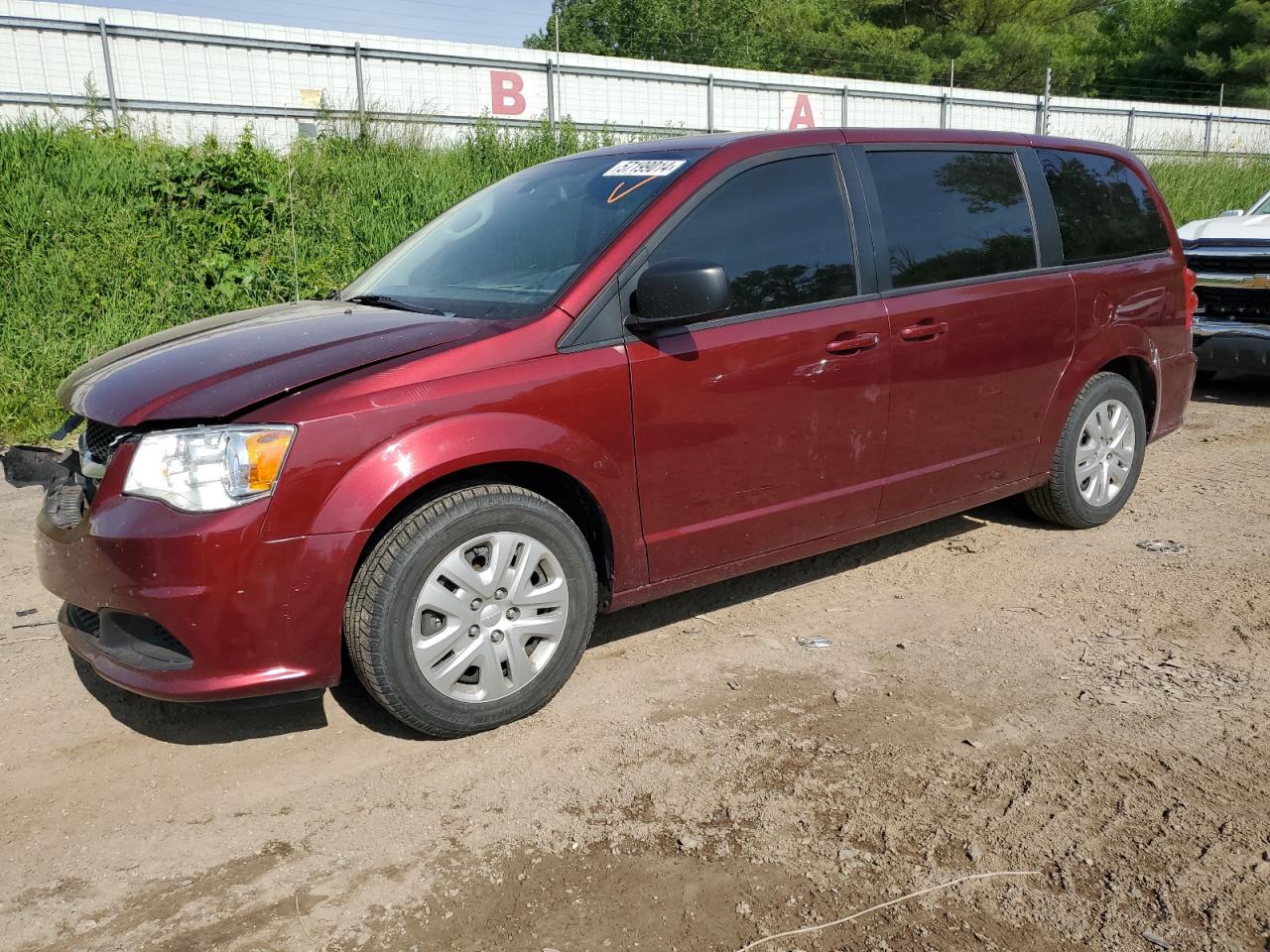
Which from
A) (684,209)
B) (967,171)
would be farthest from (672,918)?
(967,171)

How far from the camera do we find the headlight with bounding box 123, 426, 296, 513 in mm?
2932

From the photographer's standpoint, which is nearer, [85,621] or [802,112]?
[85,621]

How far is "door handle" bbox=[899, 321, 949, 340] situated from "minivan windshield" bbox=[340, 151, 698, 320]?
41.7 inches

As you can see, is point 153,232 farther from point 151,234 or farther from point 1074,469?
point 1074,469

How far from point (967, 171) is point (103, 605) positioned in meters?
3.67

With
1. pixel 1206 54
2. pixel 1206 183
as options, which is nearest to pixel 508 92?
pixel 1206 183

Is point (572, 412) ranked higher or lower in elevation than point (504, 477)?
higher

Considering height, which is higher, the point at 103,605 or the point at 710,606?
the point at 103,605

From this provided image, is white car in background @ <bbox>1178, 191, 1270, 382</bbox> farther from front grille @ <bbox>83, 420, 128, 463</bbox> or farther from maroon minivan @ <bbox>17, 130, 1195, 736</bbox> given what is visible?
front grille @ <bbox>83, 420, 128, 463</bbox>

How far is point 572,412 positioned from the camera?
3.38m

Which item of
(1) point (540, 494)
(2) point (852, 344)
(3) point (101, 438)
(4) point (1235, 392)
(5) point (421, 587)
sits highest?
(2) point (852, 344)

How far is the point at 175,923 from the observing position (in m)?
2.52

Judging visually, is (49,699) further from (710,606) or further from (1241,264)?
(1241,264)

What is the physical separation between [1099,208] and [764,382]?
237 centimetres
